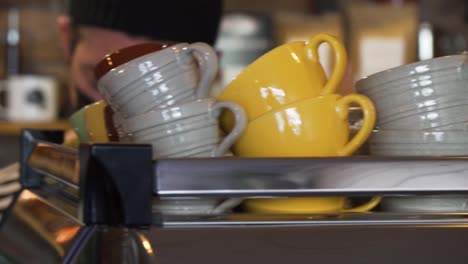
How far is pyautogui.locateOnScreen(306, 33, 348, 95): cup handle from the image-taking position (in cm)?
66

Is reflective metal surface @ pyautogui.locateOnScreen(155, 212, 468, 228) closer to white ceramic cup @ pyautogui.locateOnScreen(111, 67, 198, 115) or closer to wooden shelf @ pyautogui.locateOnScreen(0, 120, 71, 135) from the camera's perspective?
white ceramic cup @ pyautogui.locateOnScreen(111, 67, 198, 115)

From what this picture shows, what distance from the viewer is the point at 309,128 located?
0.63 metres

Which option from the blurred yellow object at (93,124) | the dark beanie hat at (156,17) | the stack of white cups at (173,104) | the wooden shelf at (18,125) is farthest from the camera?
the wooden shelf at (18,125)

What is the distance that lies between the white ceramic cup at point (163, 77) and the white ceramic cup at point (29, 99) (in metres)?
2.36

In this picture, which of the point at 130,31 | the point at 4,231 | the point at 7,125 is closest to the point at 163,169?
the point at 4,231

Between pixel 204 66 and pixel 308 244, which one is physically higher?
pixel 204 66

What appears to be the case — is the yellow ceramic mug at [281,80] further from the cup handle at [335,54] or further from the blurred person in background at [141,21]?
the blurred person in background at [141,21]

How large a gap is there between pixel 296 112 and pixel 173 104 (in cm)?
9

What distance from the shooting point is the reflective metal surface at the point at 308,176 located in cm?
55

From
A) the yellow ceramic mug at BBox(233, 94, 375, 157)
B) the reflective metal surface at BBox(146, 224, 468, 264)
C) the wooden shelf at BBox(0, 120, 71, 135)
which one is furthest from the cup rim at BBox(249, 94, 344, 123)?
the wooden shelf at BBox(0, 120, 71, 135)

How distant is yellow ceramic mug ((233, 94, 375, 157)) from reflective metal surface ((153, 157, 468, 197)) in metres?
0.06

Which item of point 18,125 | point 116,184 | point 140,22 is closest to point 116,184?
point 116,184

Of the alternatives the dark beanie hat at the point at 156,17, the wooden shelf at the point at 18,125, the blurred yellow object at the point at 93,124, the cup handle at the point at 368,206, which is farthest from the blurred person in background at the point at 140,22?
the wooden shelf at the point at 18,125

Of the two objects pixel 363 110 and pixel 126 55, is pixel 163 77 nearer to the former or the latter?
pixel 126 55
